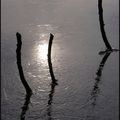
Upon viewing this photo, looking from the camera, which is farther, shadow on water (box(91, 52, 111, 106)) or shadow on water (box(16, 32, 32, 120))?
shadow on water (box(91, 52, 111, 106))

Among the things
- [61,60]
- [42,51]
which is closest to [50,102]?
[61,60]

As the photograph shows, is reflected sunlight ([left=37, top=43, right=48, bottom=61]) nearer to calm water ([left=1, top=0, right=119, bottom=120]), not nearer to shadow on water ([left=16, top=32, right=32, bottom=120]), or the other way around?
calm water ([left=1, top=0, right=119, bottom=120])

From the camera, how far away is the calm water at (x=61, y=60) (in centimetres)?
2300

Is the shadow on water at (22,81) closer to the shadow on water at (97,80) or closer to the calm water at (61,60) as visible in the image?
the calm water at (61,60)

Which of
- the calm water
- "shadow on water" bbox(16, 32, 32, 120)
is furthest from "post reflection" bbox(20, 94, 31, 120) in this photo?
the calm water

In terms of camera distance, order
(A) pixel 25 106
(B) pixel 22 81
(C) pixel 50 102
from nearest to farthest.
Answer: (A) pixel 25 106 < (C) pixel 50 102 < (B) pixel 22 81

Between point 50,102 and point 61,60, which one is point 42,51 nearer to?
point 61,60

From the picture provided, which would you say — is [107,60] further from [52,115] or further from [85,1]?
[85,1]

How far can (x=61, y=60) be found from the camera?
29297 millimetres

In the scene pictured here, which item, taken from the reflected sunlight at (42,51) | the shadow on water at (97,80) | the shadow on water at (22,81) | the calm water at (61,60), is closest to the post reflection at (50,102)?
the calm water at (61,60)

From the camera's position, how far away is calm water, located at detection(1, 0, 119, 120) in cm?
2300

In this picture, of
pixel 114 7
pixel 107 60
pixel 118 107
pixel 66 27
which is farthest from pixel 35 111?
pixel 114 7

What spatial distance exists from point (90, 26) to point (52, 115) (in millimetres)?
15151

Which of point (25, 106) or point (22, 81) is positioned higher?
point (22, 81)
